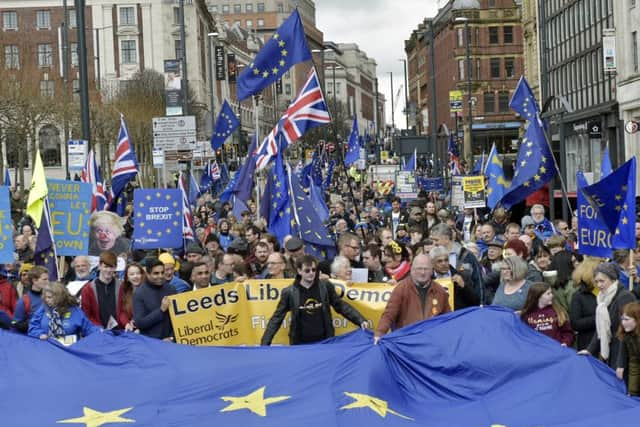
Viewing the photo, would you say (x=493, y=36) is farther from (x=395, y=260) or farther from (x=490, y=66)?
(x=395, y=260)

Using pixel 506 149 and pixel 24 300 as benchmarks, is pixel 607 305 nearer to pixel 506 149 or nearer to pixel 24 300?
pixel 24 300

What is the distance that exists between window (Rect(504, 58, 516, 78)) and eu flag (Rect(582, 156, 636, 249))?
92565 mm

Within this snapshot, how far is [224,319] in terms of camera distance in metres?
11.4

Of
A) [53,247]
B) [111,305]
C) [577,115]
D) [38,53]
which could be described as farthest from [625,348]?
[38,53]

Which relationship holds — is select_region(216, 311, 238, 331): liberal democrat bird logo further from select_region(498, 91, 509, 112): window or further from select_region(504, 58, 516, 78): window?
select_region(504, 58, 516, 78): window

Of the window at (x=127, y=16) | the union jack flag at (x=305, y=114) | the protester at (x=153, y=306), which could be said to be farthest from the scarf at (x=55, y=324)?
the window at (x=127, y=16)

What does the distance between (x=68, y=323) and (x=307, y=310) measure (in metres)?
1.95

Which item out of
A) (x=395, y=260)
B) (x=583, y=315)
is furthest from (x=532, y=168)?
(x=583, y=315)

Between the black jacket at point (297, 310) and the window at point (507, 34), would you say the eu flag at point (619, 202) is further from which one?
the window at point (507, 34)

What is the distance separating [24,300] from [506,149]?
92.1 metres

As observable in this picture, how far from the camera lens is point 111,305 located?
11.4 metres

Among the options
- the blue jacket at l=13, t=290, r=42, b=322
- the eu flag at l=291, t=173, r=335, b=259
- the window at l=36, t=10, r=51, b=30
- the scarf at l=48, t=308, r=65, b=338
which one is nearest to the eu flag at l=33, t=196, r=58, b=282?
the blue jacket at l=13, t=290, r=42, b=322

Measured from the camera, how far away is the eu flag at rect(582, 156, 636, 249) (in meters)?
11.0

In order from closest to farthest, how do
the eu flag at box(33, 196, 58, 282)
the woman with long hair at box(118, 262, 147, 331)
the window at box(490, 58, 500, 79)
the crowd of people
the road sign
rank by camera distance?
the crowd of people < the woman with long hair at box(118, 262, 147, 331) < the eu flag at box(33, 196, 58, 282) < the road sign < the window at box(490, 58, 500, 79)
